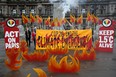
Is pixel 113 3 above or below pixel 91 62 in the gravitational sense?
above

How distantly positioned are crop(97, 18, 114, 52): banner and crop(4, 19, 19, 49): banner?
5.19 metres

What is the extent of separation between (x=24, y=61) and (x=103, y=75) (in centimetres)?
490

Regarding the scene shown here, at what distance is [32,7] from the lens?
100 metres

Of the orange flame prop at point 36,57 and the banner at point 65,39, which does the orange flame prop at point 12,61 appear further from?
the banner at point 65,39

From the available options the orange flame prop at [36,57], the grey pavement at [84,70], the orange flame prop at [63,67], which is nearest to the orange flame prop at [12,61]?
the grey pavement at [84,70]

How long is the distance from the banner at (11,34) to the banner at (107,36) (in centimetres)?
519

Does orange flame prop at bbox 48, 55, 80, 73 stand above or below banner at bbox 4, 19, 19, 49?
below

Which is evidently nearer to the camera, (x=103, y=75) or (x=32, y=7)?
(x=103, y=75)

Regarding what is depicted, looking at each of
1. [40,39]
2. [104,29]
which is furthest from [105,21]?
[40,39]

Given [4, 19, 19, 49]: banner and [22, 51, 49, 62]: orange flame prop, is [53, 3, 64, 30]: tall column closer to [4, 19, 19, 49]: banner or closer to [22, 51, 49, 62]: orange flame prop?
[4, 19, 19, 49]: banner

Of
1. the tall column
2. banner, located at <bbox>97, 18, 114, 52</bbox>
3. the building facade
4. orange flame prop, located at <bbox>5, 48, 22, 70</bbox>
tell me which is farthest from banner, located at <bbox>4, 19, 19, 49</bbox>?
the building facade

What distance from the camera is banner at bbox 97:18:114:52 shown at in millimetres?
Answer: 20062

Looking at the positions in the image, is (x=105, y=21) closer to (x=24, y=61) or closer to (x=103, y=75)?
(x=24, y=61)

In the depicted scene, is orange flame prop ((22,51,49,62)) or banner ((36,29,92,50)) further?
banner ((36,29,92,50))
